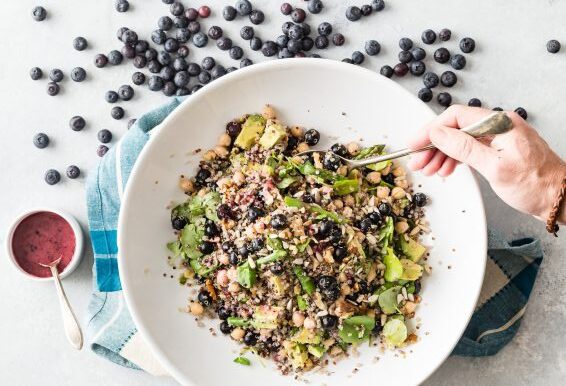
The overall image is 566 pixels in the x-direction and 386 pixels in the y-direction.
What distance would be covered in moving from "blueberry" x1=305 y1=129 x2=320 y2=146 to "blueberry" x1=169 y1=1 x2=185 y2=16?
91 centimetres

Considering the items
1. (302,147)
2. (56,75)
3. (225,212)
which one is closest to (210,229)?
(225,212)

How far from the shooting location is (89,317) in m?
3.30

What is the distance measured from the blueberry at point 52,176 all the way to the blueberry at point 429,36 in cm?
186

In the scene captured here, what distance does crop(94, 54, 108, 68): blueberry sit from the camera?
341 cm

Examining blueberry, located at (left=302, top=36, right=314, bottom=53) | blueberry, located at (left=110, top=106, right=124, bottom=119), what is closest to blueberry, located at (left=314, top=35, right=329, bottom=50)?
blueberry, located at (left=302, top=36, right=314, bottom=53)

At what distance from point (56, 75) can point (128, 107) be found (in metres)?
0.38

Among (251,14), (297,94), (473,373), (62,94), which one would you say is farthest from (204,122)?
(473,373)

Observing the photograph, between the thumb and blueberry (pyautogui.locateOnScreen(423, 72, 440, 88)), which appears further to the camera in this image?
blueberry (pyautogui.locateOnScreen(423, 72, 440, 88))

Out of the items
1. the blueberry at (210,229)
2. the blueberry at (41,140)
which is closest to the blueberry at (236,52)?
the blueberry at (210,229)

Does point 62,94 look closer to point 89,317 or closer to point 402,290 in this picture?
point 89,317

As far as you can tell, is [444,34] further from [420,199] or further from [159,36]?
[159,36]

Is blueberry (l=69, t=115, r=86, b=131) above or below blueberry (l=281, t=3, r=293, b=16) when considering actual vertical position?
below

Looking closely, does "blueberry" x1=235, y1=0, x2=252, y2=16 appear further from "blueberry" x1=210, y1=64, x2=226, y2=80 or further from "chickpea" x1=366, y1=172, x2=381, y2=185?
"chickpea" x1=366, y1=172, x2=381, y2=185

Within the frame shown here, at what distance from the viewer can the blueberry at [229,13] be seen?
132 inches
